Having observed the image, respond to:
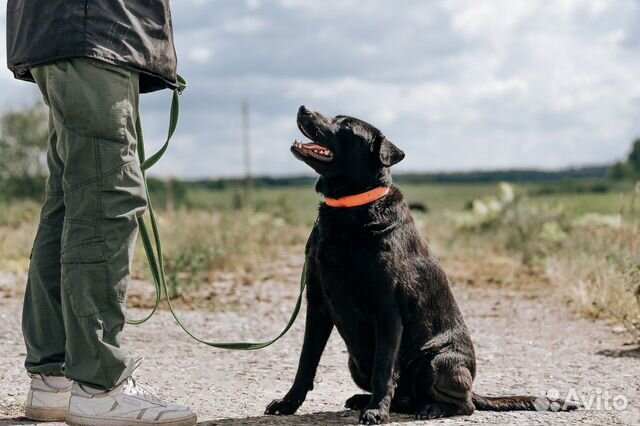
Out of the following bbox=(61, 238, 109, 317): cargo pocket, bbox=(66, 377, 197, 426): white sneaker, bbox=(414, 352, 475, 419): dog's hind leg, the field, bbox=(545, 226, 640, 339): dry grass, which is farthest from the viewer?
the field

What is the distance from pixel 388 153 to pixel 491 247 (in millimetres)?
9072

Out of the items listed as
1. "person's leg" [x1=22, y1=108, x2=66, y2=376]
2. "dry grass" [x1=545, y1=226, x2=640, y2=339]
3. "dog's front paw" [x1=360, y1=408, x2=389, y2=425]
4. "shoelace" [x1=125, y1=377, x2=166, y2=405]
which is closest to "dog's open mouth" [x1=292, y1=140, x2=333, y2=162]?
"person's leg" [x1=22, y1=108, x2=66, y2=376]

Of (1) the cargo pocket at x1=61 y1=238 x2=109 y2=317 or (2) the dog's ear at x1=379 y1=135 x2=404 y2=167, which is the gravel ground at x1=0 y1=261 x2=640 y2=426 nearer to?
(1) the cargo pocket at x1=61 y1=238 x2=109 y2=317

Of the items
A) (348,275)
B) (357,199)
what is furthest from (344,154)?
(348,275)

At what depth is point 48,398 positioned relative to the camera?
408 centimetres

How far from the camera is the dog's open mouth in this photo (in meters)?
4.31

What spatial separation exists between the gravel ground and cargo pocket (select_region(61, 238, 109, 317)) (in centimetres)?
84

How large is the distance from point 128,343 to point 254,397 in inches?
78.6

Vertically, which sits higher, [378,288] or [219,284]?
[378,288]

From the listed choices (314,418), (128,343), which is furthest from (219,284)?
(314,418)

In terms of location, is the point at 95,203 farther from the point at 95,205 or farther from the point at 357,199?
the point at 357,199

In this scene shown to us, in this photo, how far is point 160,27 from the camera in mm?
3770

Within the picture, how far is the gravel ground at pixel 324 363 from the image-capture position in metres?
4.45

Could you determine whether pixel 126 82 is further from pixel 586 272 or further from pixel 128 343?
pixel 586 272
